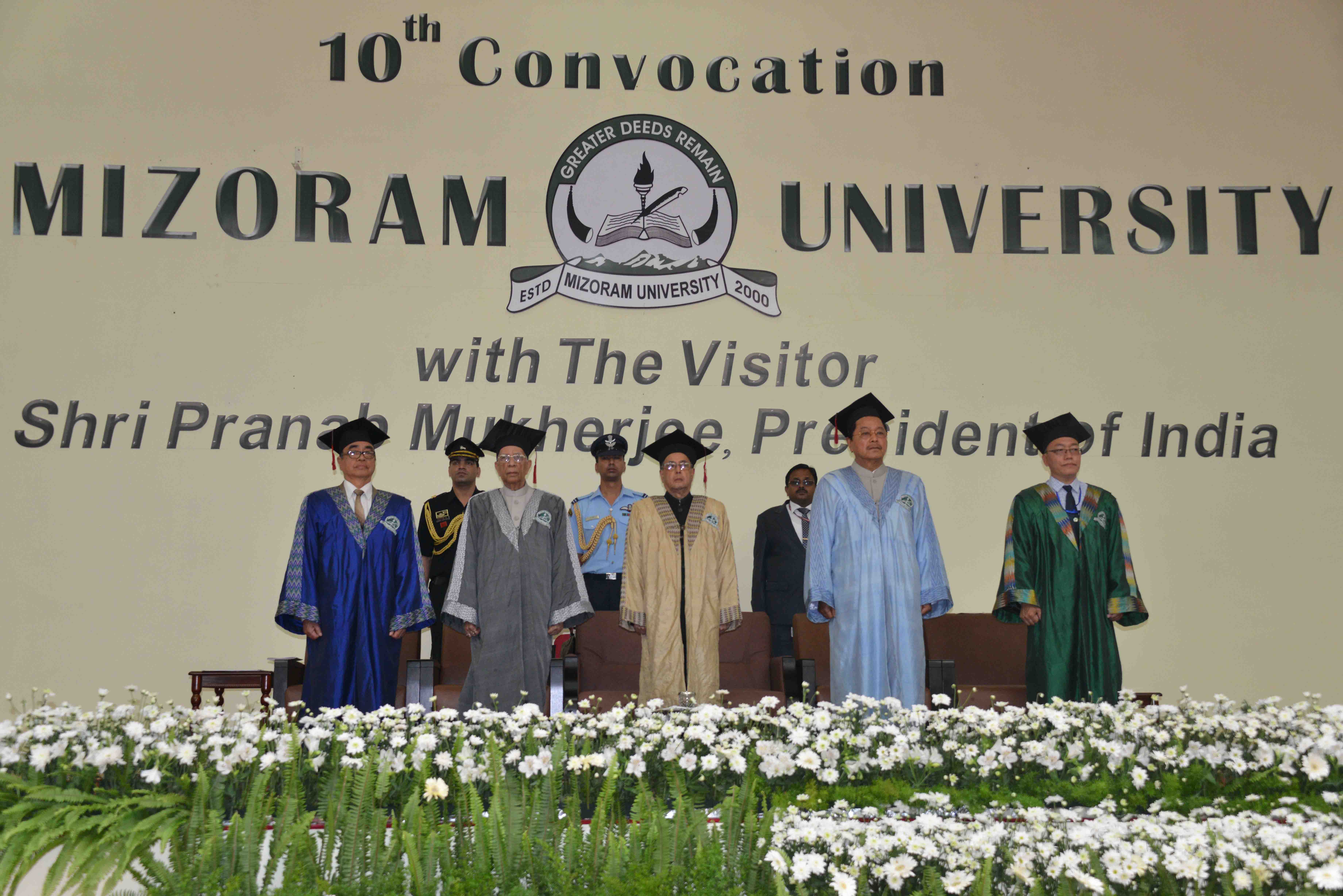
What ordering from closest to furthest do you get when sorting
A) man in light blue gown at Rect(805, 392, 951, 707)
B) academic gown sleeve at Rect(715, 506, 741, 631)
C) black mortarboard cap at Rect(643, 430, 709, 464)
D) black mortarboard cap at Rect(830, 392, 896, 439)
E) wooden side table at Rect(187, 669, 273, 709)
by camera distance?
man in light blue gown at Rect(805, 392, 951, 707) → black mortarboard cap at Rect(830, 392, 896, 439) → academic gown sleeve at Rect(715, 506, 741, 631) → black mortarboard cap at Rect(643, 430, 709, 464) → wooden side table at Rect(187, 669, 273, 709)

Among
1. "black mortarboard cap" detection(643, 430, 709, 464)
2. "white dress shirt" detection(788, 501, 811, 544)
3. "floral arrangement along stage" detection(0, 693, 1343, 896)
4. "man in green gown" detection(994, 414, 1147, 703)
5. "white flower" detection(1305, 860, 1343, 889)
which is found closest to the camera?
"white flower" detection(1305, 860, 1343, 889)

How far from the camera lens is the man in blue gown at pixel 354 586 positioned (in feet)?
16.5

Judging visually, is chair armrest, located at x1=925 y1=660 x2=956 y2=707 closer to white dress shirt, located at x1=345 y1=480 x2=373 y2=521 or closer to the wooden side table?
white dress shirt, located at x1=345 y1=480 x2=373 y2=521

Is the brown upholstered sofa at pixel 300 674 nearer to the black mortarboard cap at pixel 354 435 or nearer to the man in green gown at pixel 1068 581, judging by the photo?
the black mortarboard cap at pixel 354 435

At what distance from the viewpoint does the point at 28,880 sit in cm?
247

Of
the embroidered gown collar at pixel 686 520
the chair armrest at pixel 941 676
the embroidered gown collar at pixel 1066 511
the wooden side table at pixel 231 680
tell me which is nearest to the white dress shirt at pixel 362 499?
the embroidered gown collar at pixel 686 520

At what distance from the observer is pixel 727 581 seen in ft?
17.6

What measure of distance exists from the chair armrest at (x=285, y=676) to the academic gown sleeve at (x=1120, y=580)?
11.9ft

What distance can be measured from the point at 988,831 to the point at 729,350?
5145mm

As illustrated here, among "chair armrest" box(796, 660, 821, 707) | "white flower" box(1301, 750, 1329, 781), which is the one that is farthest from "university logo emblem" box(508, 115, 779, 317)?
"white flower" box(1301, 750, 1329, 781)

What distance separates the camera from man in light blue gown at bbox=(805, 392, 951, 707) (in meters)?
4.95

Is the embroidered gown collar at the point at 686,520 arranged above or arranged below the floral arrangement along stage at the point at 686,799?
above

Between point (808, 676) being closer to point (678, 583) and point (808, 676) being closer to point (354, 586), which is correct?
point (678, 583)

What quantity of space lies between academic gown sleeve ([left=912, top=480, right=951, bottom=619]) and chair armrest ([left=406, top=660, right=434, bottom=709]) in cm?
215
